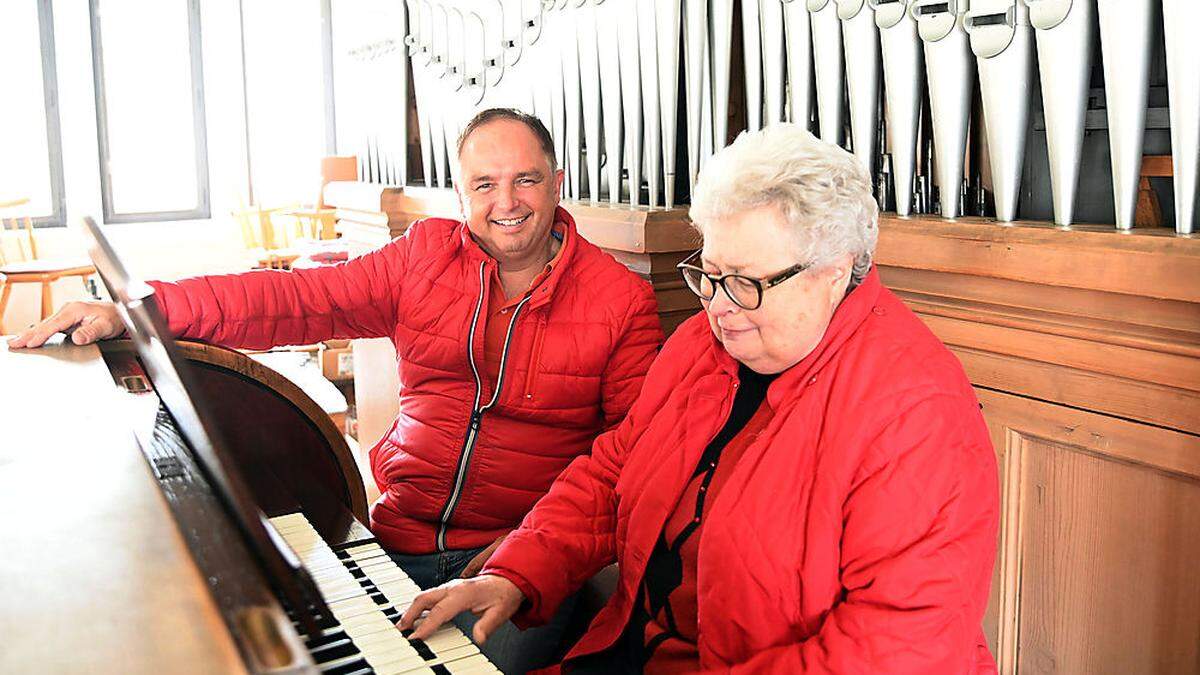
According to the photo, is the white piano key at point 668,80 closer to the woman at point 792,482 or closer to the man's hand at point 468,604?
the woman at point 792,482

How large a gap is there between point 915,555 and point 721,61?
57.8 inches

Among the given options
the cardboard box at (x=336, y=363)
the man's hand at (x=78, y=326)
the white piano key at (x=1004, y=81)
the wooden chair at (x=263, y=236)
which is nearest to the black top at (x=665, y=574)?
the white piano key at (x=1004, y=81)

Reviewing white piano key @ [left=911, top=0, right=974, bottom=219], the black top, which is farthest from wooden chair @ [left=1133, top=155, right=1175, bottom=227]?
the black top

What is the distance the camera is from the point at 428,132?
4062 millimetres

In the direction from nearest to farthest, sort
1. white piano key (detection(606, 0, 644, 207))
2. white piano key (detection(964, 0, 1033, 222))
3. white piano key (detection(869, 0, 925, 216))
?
1. white piano key (detection(964, 0, 1033, 222))
2. white piano key (detection(869, 0, 925, 216))
3. white piano key (detection(606, 0, 644, 207))

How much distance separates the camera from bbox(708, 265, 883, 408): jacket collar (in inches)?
60.5

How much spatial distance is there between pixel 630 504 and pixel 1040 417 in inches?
27.2

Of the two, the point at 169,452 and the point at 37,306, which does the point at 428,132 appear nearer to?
the point at 169,452

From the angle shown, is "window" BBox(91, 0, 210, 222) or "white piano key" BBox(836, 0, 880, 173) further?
"window" BBox(91, 0, 210, 222)

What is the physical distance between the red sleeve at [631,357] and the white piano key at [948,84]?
67 centimetres

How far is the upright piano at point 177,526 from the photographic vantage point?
2.85 feet

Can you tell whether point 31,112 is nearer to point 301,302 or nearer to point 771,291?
point 301,302

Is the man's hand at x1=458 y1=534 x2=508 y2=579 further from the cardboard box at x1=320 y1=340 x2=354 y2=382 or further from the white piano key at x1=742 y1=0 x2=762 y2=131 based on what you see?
the cardboard box at x1=320 y1=340 x2=354 y2=382

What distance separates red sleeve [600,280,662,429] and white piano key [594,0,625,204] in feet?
1.94
